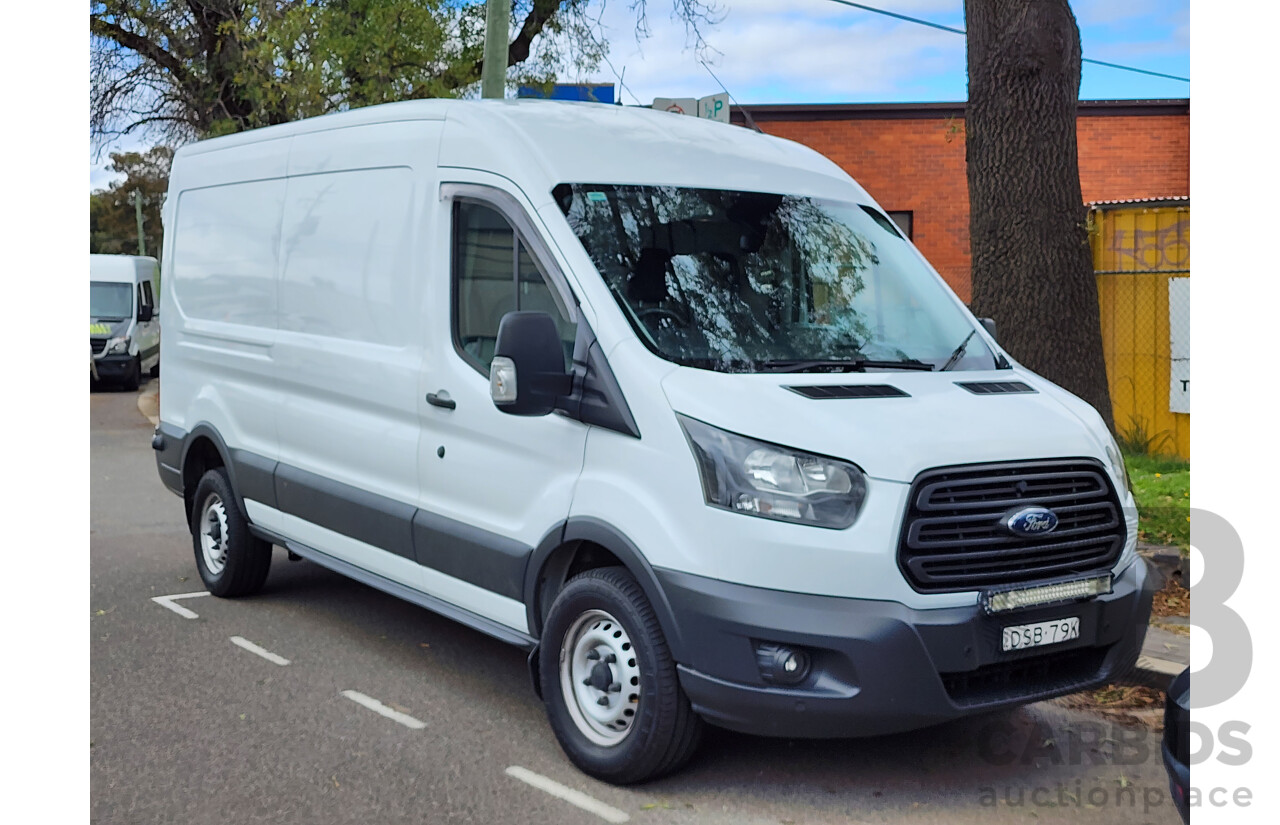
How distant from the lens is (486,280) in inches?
223

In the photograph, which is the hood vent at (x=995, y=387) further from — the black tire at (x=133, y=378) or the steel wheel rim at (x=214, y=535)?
the black tire at (x=133, y=378)

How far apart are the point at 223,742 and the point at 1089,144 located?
2193 centimetres

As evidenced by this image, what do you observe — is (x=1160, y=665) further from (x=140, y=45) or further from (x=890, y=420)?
(x=140, y=45)

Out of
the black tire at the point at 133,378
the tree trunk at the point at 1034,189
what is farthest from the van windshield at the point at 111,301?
the tree trunk at the point at 1034,189

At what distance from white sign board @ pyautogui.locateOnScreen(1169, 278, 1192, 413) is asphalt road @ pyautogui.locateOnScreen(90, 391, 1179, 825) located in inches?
358

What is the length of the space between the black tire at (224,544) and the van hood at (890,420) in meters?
3.82

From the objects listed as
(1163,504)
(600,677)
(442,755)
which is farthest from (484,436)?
(1163,504)

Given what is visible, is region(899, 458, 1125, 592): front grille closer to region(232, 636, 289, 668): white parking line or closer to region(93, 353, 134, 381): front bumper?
region(232, 636, 289, 668): white parking line

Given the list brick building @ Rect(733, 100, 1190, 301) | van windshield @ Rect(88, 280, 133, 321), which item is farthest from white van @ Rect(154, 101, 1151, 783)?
van windshield @ Rect(88, 280, 133, 321)

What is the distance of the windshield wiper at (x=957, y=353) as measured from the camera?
5.37m

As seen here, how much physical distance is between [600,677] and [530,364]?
1.15 meters

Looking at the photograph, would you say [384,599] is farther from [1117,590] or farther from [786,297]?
[1117,590]

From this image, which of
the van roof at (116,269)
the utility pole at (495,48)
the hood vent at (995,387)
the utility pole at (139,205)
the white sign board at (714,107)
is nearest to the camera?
the hood vent at (995,387)

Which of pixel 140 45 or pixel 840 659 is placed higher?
pixel 140 45
